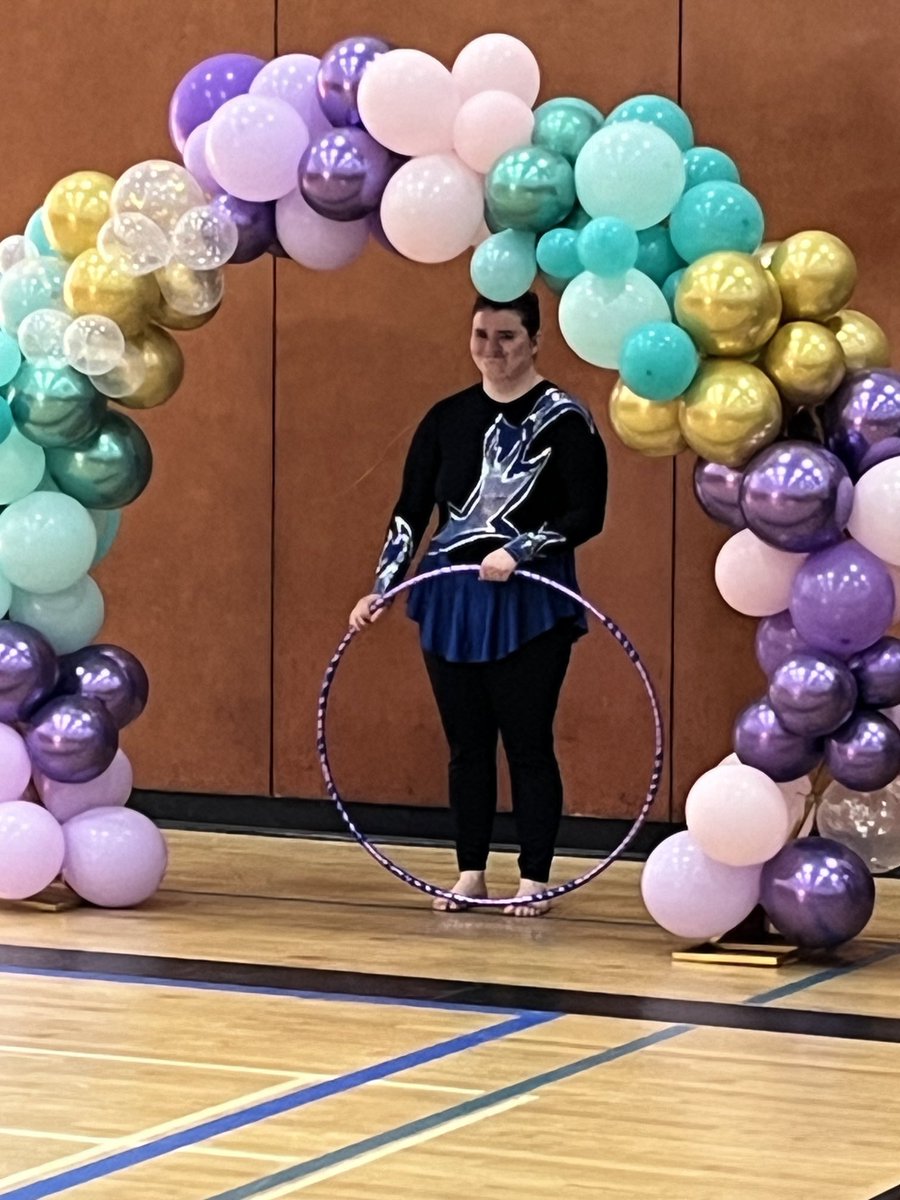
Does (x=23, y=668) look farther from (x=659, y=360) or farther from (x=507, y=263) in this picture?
(x=659, y=360)

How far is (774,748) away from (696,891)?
37 cm

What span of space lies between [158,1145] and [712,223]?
8.24 feet

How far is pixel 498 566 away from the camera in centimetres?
527

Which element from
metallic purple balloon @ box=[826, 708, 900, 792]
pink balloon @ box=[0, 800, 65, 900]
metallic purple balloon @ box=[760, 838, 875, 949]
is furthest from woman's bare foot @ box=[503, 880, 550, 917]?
pink balloon @ box=[0, 800, 65, 900]

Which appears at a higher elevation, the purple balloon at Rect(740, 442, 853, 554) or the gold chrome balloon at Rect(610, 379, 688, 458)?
the gold chrome balloon at Rect(610, 379, 688, 458)

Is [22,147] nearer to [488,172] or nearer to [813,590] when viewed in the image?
[488,172]

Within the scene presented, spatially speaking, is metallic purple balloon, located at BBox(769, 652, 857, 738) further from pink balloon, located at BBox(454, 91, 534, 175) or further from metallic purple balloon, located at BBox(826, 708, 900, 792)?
pink balloon, located at BBox(454, 91, 534, 175)

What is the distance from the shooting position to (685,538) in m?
6.79

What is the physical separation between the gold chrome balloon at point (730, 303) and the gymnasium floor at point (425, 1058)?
1396mm

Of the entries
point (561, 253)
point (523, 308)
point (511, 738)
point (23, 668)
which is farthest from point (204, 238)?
point (511, 738)

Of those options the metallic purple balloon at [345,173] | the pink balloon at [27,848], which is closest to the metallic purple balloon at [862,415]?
the metallic purple balloon at [345,173]

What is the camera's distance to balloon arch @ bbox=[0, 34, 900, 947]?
486 cm

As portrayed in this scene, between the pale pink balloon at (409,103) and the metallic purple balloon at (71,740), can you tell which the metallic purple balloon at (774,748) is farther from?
the metallic purple balloon at (71,740)

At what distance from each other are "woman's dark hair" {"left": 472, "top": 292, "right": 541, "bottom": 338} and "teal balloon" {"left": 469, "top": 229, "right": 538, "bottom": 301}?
0.54ft
